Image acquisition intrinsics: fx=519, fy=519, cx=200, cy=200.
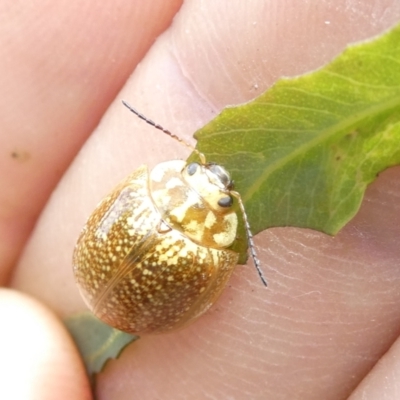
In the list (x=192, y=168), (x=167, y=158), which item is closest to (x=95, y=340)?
(x=167, y=158)

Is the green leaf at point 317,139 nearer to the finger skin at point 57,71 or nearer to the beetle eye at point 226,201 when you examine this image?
the beetle eye at point 226,201

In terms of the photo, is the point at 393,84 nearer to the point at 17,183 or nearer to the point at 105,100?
the point at 105,100

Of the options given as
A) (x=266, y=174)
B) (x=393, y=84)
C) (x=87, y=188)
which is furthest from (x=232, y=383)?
(x=393, y=84)

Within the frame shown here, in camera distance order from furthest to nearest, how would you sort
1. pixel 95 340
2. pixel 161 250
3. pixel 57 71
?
pixel 57 71, pixel 95 340, pixel 161 250

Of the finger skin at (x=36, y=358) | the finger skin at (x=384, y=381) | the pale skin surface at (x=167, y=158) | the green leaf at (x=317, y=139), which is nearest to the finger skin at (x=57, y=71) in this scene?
the pale skin surface at (x=167, y=158)

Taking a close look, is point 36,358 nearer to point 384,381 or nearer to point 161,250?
A: point 161,250

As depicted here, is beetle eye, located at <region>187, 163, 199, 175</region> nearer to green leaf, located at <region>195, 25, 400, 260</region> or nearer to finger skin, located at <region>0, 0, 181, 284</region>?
green leaf, located at <region>195, 25, 400, 260</region>
